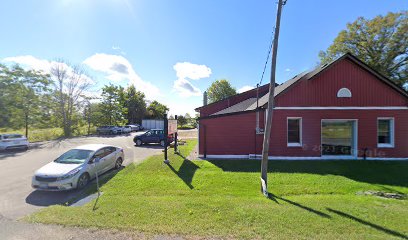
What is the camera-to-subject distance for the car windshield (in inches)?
318

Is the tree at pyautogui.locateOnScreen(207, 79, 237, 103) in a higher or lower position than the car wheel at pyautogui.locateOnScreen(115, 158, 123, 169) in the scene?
higher

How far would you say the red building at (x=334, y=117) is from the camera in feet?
39.1

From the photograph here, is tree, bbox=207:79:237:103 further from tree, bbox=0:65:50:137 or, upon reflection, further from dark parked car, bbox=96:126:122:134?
tree, bbox=0:65:50:137

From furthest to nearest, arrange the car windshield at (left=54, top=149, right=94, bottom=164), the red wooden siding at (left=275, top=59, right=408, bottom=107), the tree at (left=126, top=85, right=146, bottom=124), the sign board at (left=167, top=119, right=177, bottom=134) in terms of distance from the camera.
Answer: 1. the tree at (left=126, top=85, right=146, bottom=124)
2. the sign board at (left=167, top=119, right=177, bottom=134)
3. the red wooden siding at (left=275, top=59, right=408, bottom=107)
4. the car windshield at (left=54, top=149, right=94, bottom=164)

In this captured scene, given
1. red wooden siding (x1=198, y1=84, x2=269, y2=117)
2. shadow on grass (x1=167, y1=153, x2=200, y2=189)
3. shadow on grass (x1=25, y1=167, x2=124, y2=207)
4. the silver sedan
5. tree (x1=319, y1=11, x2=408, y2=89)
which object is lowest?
shadow on grass (x1=25, y1=167, x2=124, y2=207)

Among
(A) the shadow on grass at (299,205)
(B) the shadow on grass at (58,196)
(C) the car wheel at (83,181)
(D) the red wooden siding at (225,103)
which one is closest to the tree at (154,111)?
(D) the red wooden siding at (225,103)

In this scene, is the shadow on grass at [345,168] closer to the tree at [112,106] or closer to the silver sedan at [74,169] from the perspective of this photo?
the silver sedan at [74,169]

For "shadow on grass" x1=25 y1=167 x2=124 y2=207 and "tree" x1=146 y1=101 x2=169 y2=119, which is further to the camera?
"tree" x1=146 y1=101 x2=169 y2=119

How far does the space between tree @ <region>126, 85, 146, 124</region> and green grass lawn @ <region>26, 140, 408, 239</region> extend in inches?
1720

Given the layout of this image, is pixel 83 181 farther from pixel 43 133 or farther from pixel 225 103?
pixel 43 133

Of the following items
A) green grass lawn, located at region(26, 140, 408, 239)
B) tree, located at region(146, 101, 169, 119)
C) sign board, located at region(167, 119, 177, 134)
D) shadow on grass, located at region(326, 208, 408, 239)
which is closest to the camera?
shadow on grass, located at region(326, 208, 408, 239)

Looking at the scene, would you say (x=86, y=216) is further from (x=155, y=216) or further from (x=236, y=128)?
(x=236, y=128)

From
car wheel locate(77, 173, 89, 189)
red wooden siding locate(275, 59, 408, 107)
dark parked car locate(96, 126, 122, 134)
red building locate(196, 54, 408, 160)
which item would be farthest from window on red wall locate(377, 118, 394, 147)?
dark parked car locate(96, 126, 122, 134)

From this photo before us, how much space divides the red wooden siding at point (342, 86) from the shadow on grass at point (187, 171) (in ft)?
Result: 21.0
